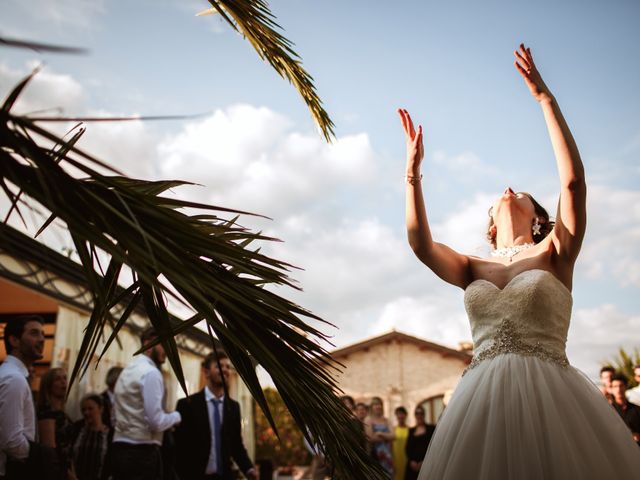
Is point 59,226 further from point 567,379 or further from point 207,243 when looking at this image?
point 567,379

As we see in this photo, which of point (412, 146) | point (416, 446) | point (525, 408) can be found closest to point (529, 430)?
point (525, 408)

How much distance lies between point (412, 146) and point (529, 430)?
1362 millimetres

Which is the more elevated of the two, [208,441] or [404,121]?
[404,121]

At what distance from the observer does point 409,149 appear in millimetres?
2986

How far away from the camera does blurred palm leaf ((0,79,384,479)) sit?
1353 mm

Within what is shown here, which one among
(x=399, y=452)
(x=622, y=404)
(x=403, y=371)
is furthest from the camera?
(x=403, y=371)

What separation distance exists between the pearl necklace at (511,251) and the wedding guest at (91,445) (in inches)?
174

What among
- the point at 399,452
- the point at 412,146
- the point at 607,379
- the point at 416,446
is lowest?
the point at 399,452

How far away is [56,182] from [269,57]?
2201 mm

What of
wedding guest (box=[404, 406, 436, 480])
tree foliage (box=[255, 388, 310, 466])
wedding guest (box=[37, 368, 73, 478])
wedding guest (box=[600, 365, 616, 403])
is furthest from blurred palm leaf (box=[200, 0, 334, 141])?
tree foliage (box=[255, 388, 310, 466])

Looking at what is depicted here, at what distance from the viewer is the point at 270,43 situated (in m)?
3.26

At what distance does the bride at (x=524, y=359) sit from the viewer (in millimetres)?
2234

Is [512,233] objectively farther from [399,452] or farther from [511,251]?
[399,452]

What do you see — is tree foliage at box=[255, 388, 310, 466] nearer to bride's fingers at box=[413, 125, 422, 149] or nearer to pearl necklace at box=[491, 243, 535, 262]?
pearl necklace at box=[491, 243, 535, 262]
